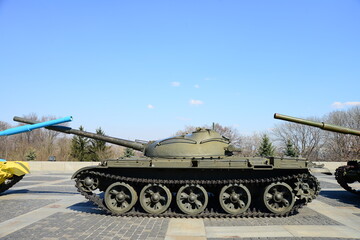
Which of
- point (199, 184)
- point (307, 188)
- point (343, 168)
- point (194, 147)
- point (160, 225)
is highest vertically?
point (194, 147)

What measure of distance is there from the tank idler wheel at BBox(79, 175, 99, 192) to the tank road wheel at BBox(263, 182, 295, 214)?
18.0ft

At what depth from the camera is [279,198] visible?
9.02 metres

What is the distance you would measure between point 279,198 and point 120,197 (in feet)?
16.5

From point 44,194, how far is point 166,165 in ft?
25.3

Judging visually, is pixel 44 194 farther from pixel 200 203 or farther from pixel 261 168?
pixel 261 168

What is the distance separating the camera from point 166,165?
8.95 metres

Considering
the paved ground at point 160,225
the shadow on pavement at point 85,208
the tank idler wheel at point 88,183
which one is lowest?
the paved ground at point 160,225

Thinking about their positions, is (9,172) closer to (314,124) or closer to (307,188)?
(307,188)


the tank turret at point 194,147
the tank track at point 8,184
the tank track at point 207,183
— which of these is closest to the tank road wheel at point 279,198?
the tank track at point 207,183

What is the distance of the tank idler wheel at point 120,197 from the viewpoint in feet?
30.1

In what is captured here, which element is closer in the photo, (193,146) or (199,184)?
(199,184)

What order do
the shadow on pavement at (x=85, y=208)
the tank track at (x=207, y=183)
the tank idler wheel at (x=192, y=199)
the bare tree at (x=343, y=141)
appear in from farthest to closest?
the bare tree at (x=343, y=141)
the shadow on pavement at (x=85, y=208)
the tank idler wheel at (x=192, y=199)
the tank track at (x=207, y=183)

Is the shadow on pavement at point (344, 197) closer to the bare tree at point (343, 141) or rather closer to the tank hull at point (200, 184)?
the tank hull at point (200, 184)

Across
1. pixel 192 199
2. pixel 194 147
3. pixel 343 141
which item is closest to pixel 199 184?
pixel 192 199
